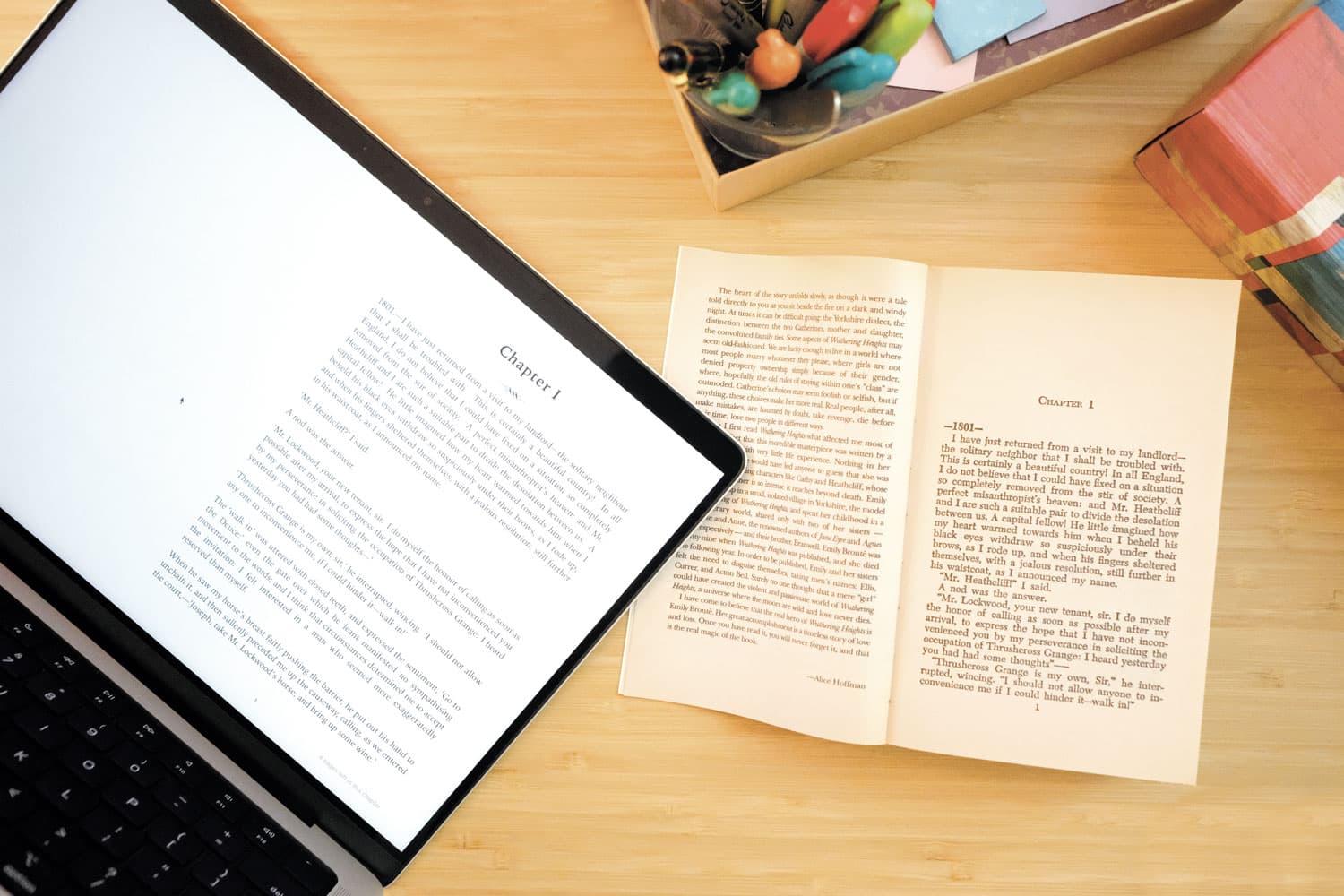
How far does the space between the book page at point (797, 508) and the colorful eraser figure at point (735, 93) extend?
15 cm

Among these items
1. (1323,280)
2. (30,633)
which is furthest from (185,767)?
(1323,280)

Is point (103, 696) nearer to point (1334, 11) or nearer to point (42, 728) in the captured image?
point (42, 728)

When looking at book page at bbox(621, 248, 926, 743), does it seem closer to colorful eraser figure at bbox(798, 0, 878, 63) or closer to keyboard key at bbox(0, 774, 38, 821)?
colorful eraser figure at bbox(798, 0, 878, 63)

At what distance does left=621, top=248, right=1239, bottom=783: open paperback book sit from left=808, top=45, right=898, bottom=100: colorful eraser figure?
0.15 m

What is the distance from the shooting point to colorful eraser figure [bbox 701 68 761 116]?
45cm

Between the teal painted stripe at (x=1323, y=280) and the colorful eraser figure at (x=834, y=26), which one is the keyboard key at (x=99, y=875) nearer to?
the colorful eraser figure at (x=834, y=26)

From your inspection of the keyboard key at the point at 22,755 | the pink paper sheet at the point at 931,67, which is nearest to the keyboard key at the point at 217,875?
the keyboard key at the point at 22,755

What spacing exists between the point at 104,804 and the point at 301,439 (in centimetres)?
24

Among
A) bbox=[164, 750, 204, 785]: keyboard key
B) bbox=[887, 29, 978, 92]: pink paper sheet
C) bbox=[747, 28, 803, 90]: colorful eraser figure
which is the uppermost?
bbox=[747, 28, 803, 90]: colorful eraser figure

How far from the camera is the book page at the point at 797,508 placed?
59cm

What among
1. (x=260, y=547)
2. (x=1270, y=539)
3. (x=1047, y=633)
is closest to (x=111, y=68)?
(x=260, y=547)

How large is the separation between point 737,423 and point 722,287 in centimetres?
10

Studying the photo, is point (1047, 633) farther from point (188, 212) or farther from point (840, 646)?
point (188, 212)

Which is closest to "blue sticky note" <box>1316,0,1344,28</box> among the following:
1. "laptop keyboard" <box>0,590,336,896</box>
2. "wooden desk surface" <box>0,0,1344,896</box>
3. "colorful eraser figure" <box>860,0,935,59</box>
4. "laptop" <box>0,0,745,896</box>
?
"wooden desk surface" <box>0,0,1344,896</box>
